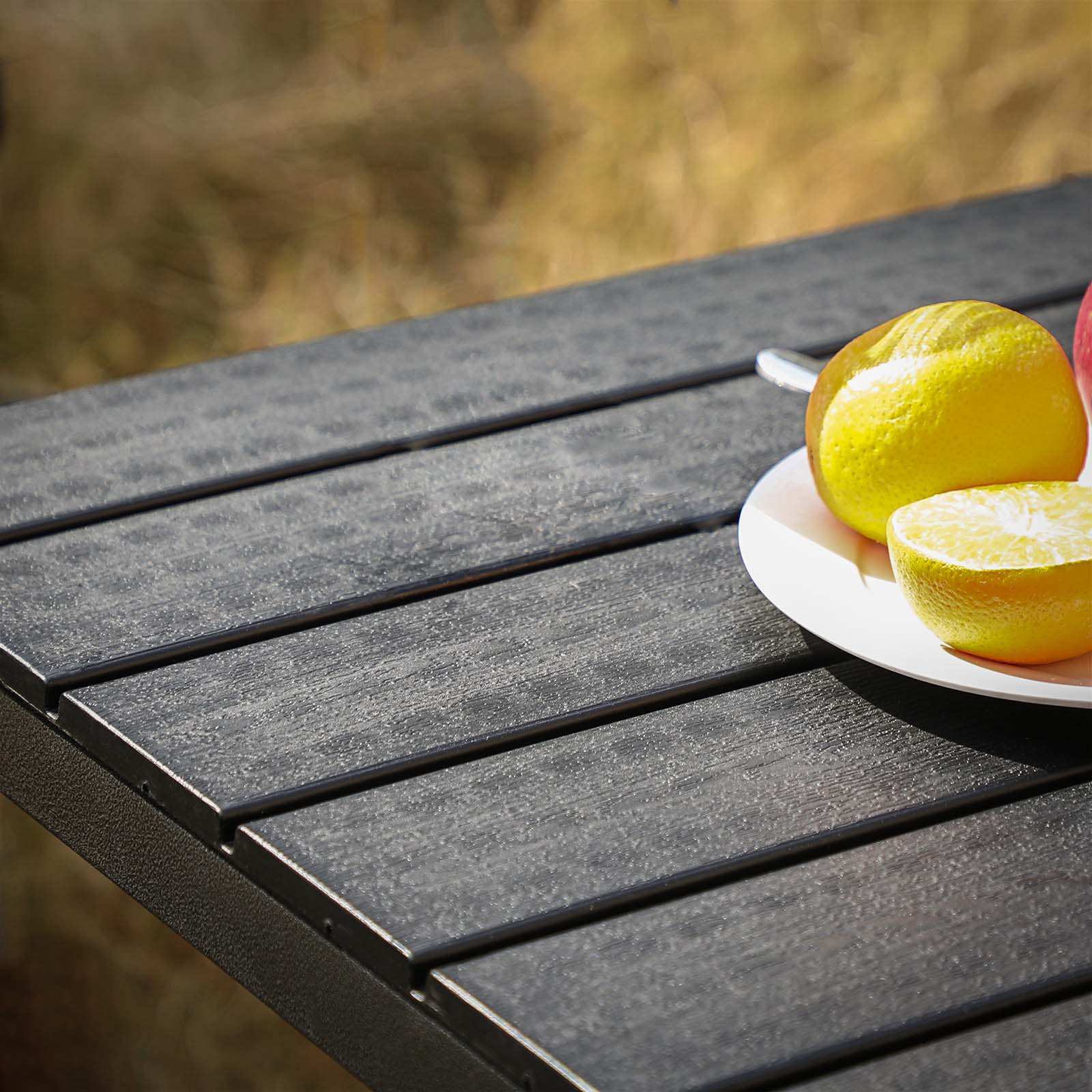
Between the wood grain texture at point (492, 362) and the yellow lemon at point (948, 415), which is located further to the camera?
the wood grain texture at point (492, 362)

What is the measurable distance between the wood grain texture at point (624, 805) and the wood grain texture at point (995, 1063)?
99mm

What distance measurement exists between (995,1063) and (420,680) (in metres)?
0.29

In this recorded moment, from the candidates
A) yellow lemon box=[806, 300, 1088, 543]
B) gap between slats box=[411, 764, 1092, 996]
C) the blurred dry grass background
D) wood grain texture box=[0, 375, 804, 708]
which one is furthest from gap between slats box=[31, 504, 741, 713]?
the blurred dry grass background

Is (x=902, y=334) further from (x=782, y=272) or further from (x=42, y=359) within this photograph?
(x=42, y=359)

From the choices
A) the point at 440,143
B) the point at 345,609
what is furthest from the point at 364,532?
the point at 440,143

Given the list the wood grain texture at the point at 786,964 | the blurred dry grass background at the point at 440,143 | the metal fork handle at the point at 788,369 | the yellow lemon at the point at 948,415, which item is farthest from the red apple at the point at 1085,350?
the blurred dry grass background at the point at 440,143

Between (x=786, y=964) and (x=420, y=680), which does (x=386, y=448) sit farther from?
(x=786, y=964)

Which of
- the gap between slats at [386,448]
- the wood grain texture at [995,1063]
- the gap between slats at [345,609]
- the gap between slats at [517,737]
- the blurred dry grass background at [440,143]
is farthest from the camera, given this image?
the blurred dry grass background at [440,143]

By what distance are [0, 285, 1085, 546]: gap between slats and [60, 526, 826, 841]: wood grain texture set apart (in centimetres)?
19

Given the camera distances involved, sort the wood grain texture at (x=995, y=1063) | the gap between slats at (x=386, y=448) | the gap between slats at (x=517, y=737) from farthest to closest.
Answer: the gap between slats at (x=386, y=448) < the gap between slats at (x=517, y=737) < the wood grain texture at (x=995, y=1063)

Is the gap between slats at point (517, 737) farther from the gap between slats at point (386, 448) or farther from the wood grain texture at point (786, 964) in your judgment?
the gap between slats at point (386, 448)

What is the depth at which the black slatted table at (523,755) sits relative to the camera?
18.8 inches

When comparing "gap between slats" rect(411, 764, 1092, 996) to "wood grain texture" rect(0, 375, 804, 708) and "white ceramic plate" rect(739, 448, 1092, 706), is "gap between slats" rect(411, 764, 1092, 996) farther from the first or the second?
"wood grain texture" rect(0, 375, 804, 708)

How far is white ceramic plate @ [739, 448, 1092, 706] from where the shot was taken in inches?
23.4
